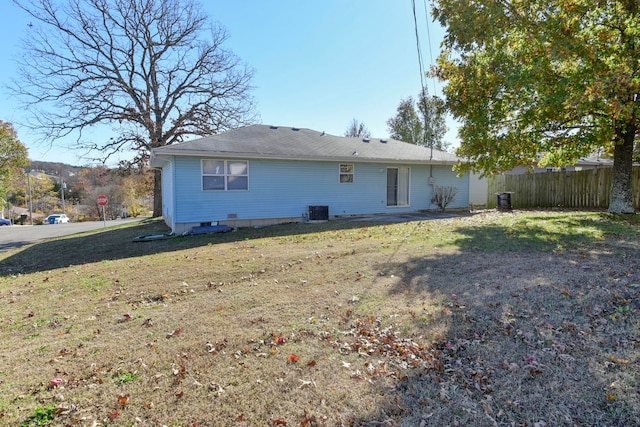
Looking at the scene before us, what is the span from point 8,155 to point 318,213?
119 feet

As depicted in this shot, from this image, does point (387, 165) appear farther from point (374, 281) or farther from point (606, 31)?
point (374, 281)

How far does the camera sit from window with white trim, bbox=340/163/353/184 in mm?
14227

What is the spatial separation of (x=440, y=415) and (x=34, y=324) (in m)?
5.24

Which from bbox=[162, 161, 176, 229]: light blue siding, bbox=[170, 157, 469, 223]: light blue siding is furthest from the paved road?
bbox=[170, 157, 469, 223]: light blue siding

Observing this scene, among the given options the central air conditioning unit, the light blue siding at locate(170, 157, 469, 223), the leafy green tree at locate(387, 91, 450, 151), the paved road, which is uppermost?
the leafy green tree at locate(387, 91, 450, 151)

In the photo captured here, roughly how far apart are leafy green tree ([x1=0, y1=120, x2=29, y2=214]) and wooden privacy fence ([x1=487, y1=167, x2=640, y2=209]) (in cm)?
4166

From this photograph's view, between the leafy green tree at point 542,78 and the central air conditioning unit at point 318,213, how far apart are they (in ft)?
17.6

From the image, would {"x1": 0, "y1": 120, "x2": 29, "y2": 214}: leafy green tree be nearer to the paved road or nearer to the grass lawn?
the paved road

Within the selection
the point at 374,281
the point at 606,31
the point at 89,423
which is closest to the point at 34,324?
the point at 89,423

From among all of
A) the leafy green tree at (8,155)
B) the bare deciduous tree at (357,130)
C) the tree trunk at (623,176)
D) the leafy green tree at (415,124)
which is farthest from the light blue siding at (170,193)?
the bare deciduous tree at (357,130)

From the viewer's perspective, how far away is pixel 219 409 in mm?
2570

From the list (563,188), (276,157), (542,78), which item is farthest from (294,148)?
(563,188)

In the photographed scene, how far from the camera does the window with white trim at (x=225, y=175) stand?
11875mm

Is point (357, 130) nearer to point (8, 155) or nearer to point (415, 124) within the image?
point (415, 124)
